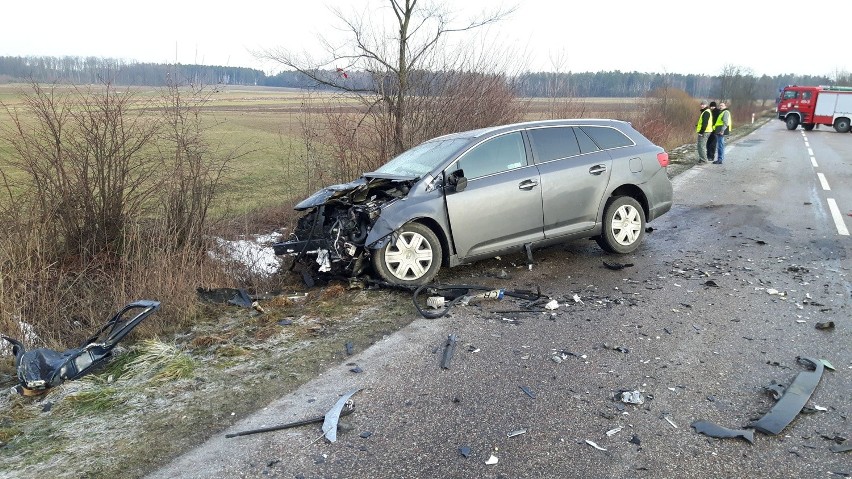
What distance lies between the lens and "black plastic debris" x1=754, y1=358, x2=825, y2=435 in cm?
371

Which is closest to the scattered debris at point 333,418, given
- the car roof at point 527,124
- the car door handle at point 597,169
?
the car roof at point 527,124

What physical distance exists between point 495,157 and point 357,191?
1621mm

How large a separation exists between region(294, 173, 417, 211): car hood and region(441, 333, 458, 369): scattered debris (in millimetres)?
2152

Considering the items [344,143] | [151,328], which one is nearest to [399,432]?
[151,328]

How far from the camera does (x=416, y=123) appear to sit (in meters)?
12.2

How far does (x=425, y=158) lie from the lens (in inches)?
291

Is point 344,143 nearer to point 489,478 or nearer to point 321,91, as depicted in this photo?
point 321,91

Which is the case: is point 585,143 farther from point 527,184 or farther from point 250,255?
point 250,255

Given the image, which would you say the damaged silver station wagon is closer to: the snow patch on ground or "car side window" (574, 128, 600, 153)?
"car side window" (574, 128, 600, 153)

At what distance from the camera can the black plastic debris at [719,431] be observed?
11.8ft

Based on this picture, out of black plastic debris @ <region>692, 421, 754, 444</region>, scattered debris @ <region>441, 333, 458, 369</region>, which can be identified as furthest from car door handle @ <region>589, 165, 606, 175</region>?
black plastic debris @ <region>692, 421, 754, 444</region>

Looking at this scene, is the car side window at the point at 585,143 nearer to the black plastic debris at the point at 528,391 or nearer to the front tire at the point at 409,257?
the front tire at the point at 409,257

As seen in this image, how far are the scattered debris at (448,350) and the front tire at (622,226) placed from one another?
335 cm

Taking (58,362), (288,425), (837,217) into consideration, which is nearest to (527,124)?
(288,425)
